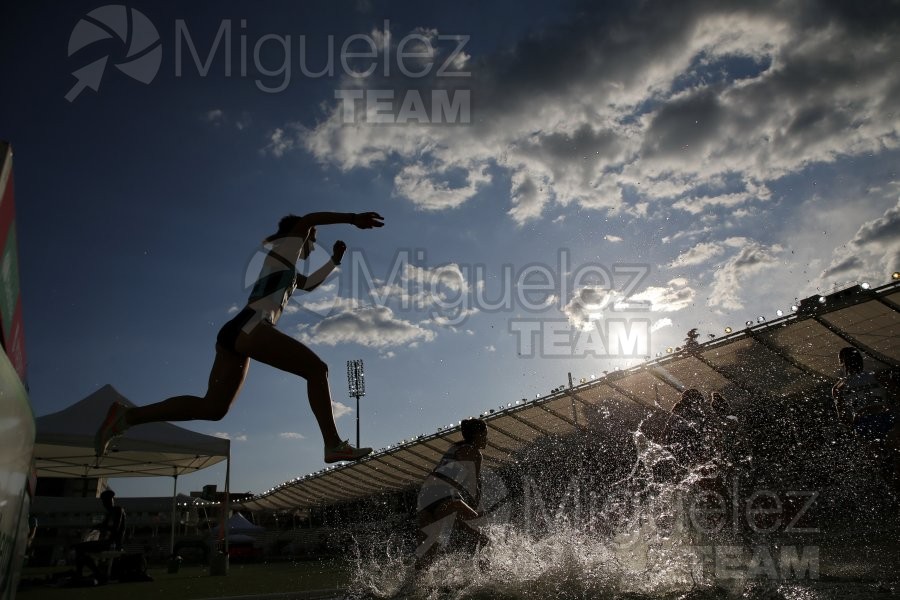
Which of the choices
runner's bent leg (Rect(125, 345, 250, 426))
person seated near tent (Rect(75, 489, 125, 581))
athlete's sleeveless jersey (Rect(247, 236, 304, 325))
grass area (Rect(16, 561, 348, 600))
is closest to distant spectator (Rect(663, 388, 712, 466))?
grass area (Rect(16, 561, 348, 600))

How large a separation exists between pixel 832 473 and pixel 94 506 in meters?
24.6

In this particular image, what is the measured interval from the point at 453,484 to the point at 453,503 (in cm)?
17

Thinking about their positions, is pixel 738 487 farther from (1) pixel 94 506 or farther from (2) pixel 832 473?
(1) pixel 94 506

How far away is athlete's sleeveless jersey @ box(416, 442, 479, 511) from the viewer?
4.18 meters

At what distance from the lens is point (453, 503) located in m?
4.07

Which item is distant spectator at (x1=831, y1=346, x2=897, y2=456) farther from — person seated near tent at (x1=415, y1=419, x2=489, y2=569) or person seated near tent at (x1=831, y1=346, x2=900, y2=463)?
person seated near tent at (x1=415, y1=419, x2=489, y2=569)

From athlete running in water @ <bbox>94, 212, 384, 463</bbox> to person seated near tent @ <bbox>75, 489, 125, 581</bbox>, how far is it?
290 inches

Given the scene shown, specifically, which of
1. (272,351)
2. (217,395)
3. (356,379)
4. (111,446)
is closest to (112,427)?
(217,395)

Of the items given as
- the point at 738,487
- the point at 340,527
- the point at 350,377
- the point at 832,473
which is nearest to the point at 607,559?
the point at 738,487

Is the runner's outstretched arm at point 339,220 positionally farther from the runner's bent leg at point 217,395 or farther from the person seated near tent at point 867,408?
the person seated near tent at point 867,408

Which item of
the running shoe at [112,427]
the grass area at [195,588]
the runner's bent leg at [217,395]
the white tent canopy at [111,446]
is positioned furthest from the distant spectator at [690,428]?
the white tent canopy at [111,446]

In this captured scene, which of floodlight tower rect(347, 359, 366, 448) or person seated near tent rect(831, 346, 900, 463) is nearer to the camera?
person seated near tent rect(831, 346, 900, 463)

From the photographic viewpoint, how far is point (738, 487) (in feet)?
29.2

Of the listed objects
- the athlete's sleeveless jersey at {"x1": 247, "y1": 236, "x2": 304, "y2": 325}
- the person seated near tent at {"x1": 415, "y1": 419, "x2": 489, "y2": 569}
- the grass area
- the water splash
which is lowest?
the grass area
